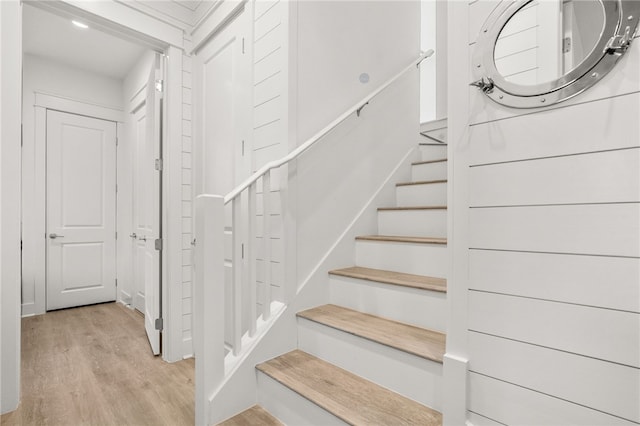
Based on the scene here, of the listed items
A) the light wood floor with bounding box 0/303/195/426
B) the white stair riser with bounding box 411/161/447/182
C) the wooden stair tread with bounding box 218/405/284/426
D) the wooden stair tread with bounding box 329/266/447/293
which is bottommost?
the light wood floor with bounding box 0/303/195/426

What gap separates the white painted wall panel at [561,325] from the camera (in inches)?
32.4

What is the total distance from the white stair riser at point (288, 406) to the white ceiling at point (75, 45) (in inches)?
138

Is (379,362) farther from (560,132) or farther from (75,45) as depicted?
(75,45)

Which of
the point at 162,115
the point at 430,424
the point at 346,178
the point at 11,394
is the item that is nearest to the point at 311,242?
the point at 346,178

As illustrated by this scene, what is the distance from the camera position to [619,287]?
0.83m

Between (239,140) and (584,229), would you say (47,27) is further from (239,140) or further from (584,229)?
(584,229)

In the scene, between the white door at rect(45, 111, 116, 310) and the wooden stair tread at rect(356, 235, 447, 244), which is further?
the white door at rect(45, 111, 116, 310)

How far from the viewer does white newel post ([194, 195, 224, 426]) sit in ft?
4.69

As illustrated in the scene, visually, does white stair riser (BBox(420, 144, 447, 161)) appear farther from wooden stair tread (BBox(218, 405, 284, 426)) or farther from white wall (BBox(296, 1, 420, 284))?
wooden stair tread (BBox(218, 405, 284, 426))

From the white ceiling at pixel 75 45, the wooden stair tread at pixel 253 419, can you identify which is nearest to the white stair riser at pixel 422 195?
the wooden stair tread at pixel 253 419

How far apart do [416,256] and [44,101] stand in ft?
14.4

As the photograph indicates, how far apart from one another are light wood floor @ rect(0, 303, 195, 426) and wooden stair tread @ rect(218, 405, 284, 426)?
34 cm

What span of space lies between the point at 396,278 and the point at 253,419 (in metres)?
0.97

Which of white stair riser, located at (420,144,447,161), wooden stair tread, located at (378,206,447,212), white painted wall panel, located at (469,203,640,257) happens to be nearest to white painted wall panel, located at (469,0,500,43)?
white painted wall panel, located at (469,203,640,257)
